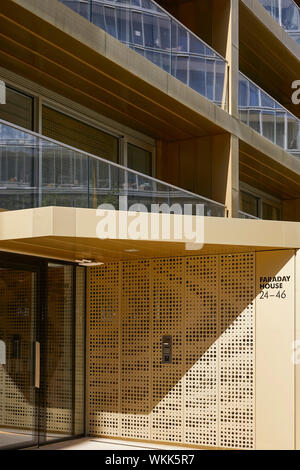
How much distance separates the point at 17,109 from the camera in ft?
43.1

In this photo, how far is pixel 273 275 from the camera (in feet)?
37.1

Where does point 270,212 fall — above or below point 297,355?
above

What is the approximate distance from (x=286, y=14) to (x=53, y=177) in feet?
43.6

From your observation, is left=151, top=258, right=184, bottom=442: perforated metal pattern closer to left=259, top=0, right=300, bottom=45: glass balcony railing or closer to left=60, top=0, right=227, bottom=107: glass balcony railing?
left=60, top=0, right=227, bottom=107: glass balcony railing

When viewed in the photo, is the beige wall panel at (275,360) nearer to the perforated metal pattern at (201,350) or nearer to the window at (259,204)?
the perforated metal pattern at (201,350)

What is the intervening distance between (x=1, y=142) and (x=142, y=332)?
4.12 metres

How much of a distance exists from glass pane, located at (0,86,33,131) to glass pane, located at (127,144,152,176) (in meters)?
3.57

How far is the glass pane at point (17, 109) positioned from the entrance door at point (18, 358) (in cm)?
285

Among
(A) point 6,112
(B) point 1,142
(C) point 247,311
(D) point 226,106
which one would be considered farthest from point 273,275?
(D) point 226,106

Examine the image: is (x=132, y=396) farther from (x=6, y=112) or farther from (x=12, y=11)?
(x=12, y=11)

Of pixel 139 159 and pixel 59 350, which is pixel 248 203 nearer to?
pixel 139 159

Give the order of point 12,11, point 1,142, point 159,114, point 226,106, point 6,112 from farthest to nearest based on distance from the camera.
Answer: point 226,106
point 159,114
point 6,112
point 12,11
point 1,142

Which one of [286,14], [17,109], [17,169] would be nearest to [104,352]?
[17,169]

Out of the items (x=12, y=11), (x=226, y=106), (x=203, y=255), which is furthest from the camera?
(x=226, y=106)
